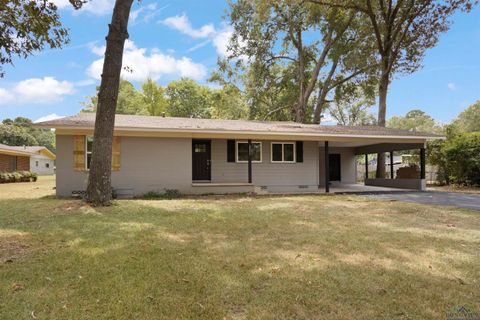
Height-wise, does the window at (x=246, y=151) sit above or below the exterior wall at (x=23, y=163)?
above

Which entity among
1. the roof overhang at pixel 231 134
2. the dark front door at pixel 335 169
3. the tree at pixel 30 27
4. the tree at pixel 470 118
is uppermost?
the tree at pixel 470 118

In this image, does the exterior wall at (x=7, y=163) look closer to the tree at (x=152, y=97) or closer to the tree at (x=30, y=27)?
the tree at (x=152, y=97)

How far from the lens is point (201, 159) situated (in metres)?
13.4

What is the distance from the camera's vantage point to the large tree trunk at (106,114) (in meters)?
8.20

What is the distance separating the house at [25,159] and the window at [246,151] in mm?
20559

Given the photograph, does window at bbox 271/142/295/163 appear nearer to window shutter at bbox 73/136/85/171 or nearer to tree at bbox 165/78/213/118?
window shutter at bbox 73/136/85/171

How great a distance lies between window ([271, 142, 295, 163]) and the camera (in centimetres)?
1364

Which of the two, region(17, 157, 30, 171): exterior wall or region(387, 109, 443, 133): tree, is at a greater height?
region(387, 109, 443, 133): tree

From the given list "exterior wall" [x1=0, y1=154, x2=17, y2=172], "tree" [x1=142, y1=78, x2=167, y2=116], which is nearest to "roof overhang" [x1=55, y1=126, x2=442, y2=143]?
"exterior wall" [x1=0, y1=154, x2=17, y2=172]

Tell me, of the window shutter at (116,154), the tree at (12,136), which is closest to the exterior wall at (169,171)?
the window shutter at (116,154)

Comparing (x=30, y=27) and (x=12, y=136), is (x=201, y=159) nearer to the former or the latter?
(x=30, y=27)

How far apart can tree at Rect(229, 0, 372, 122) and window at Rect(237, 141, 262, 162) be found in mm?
9733

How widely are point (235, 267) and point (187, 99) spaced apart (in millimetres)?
38332

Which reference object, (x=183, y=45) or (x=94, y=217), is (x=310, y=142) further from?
(x=183, y=45)
